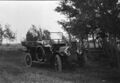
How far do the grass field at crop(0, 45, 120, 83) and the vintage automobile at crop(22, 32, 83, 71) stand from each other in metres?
0.40

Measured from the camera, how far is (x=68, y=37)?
38.4ft

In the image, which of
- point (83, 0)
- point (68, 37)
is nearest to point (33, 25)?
point (68, 37)

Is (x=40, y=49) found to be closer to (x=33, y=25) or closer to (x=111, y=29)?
(x=111, y=29)

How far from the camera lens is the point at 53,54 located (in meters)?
9.60

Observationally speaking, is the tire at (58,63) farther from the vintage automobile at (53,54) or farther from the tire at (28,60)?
the tire at (28,60)

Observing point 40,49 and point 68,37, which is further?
point 68,37

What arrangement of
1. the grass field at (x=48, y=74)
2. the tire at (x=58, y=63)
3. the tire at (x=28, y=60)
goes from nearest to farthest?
the grass field at (x=48, y=74)
the tire at (x=58, y=63)
the tire at (x=28, y=60)

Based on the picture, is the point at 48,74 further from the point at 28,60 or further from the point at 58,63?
the point at 28,60

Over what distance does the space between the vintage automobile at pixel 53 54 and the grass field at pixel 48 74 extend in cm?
40

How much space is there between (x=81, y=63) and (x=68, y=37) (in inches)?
98.4

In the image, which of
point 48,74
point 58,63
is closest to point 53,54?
point 58,63

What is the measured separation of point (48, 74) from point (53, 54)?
1.49 m

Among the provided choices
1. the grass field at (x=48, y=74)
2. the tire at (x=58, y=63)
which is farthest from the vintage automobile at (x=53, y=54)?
the grass field at (x=48, y=74)

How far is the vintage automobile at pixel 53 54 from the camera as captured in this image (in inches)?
359
